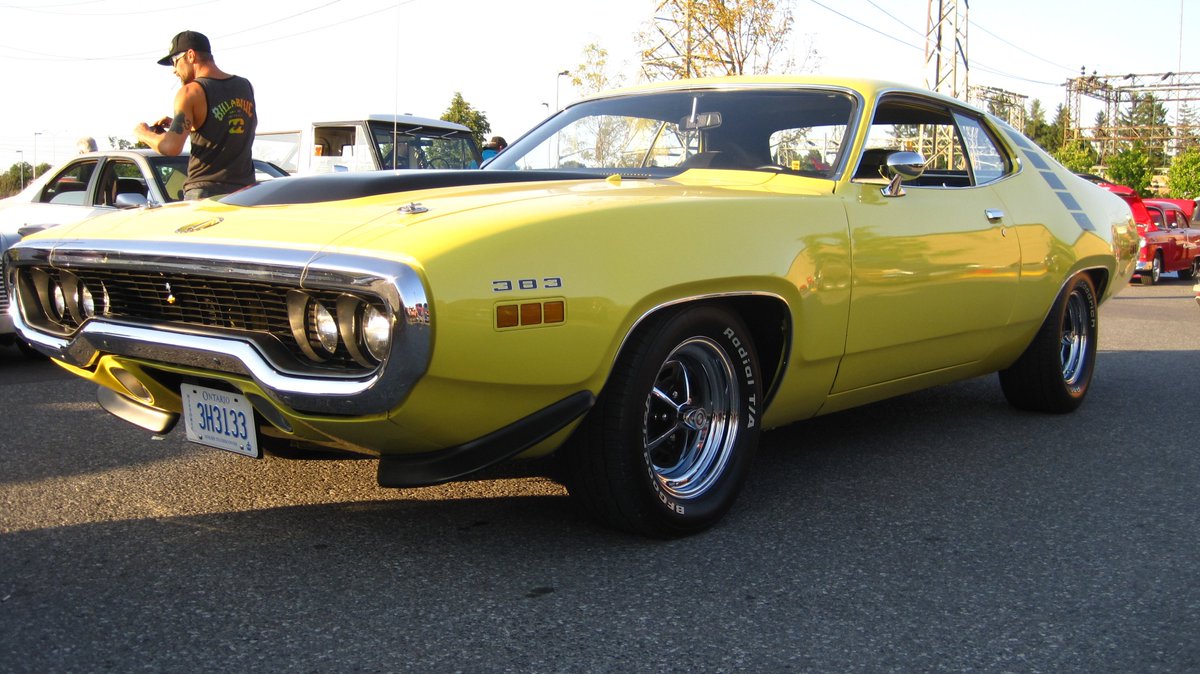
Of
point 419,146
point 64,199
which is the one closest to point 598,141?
point 64,199

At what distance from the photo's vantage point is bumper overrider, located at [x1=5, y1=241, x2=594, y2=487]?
2.58 meters

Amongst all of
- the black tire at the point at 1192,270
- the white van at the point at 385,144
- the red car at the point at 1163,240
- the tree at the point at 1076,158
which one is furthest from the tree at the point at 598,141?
the tree at the point at 1076,158

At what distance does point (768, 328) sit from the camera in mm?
3568

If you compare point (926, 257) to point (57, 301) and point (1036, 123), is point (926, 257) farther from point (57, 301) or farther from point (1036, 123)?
point (1036, 123)

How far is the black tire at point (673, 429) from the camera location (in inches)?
120

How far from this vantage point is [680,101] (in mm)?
4402

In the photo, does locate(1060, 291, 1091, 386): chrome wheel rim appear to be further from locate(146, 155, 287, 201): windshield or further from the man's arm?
locate(146, 155, 287, 201): windshield

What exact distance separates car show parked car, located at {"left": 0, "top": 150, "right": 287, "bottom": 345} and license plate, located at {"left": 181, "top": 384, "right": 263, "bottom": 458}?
17.7 ft

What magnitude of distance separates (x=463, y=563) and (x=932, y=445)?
240cm

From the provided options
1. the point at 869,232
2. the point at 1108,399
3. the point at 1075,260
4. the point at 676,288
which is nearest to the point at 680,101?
the point at 869,232

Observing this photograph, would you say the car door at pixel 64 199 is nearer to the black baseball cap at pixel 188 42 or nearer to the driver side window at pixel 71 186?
the driver side window at pixel 71 186

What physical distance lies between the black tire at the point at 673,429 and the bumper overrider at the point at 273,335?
20cm

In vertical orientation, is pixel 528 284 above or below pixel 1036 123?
below

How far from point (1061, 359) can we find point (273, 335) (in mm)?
3832
